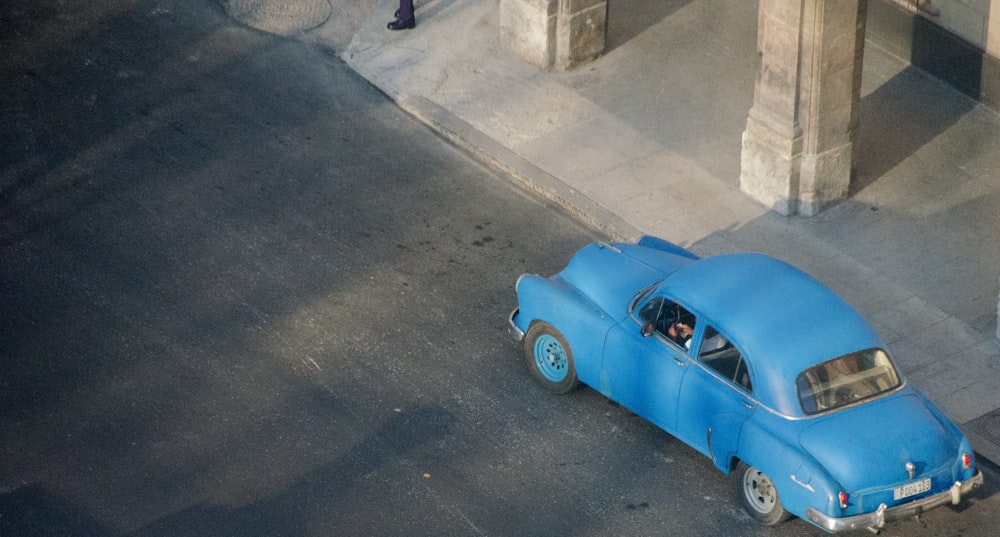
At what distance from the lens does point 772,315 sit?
11438mm

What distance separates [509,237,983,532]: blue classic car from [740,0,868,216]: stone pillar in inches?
123

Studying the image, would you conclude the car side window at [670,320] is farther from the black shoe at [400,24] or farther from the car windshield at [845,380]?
the black shoe at [400,24]

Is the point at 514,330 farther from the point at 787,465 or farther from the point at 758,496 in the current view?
the point at 787,465

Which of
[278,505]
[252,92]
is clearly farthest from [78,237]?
[278,505]

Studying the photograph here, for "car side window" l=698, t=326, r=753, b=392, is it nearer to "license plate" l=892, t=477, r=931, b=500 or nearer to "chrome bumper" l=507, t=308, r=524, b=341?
"license plate" l=892, t=477, r=931, b=500

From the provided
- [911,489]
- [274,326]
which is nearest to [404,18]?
[274,326]

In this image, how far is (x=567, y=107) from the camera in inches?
680

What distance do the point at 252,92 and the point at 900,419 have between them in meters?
9.43

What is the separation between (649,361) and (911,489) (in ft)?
7.47

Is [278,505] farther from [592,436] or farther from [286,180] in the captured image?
[286,180]

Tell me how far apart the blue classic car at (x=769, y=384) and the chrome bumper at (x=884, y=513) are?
0.4 inches

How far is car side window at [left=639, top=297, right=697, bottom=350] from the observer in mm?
11812

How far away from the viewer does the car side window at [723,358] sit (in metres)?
11.3

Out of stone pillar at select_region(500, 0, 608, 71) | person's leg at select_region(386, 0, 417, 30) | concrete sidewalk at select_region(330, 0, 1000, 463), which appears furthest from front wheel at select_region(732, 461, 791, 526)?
person's leg at select_region(386, 0, 417, 30)
